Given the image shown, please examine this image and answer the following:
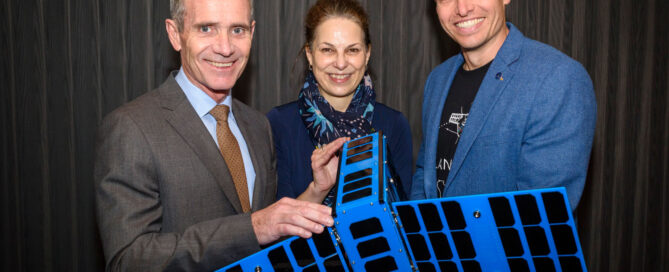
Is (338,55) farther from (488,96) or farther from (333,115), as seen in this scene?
(488,96)

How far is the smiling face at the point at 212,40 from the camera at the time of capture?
4.11 ft

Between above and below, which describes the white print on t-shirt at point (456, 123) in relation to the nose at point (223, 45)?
below

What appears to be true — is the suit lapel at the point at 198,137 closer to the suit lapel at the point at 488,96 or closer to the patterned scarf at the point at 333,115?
the patterned scarf at the point at 333,115

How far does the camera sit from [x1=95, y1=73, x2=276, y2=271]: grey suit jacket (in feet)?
3.28

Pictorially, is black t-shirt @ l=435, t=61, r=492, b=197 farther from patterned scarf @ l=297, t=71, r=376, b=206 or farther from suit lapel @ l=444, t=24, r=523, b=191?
patterned scarf @ l=297, t=71, r=376, b=206

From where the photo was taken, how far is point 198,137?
1.20 m

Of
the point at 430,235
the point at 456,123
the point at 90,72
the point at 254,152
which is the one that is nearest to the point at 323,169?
the point at 254,152

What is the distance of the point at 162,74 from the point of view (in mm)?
2195

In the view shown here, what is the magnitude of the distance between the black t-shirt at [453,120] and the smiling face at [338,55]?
1.34ft

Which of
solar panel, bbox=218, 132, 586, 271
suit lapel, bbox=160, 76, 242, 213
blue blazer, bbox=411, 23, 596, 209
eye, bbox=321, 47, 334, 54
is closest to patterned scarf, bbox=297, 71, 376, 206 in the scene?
eye, bbox=321, 47, 334, 54

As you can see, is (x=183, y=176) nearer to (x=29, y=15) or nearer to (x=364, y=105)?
(x=364, y=105)

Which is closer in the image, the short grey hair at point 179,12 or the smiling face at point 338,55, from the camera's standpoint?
the short grey hair at point 179,12

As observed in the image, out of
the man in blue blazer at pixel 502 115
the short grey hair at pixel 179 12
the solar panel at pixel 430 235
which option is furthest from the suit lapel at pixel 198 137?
the man in blue blazer at pixel 502 115

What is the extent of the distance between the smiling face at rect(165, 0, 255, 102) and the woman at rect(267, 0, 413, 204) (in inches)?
17.7
